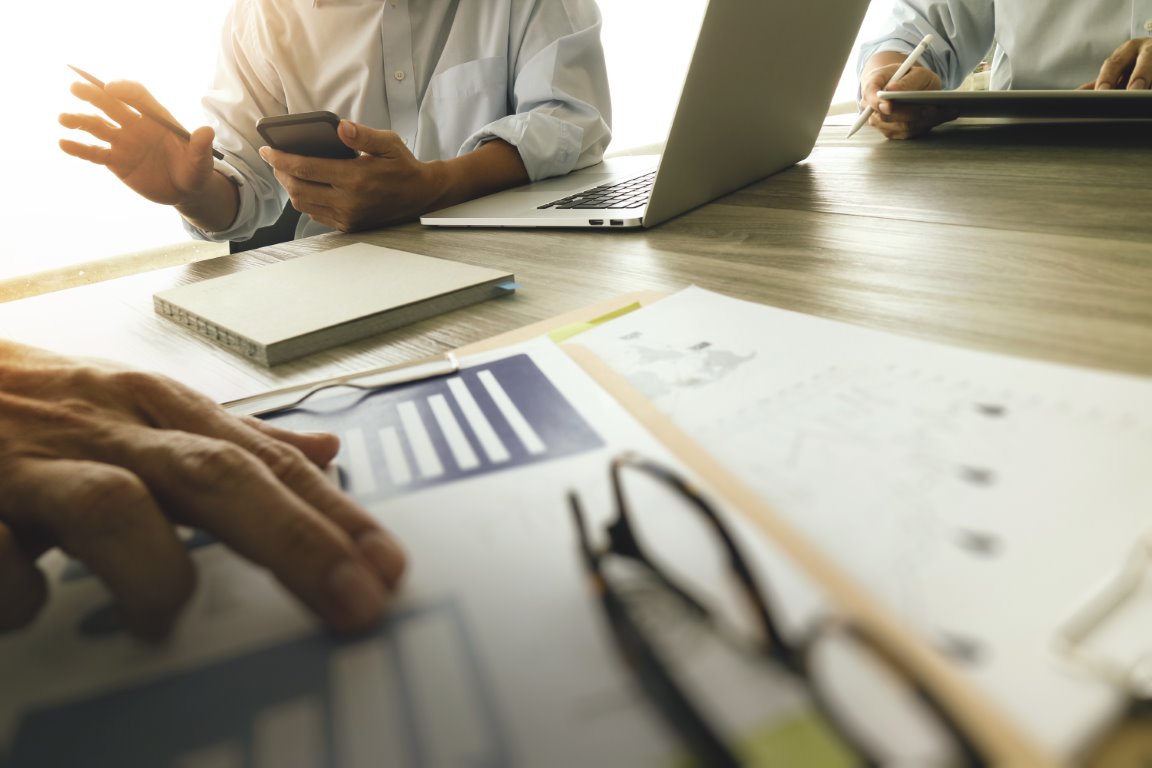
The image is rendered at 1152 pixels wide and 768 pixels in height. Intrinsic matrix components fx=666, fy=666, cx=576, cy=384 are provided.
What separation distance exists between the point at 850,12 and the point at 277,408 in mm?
819

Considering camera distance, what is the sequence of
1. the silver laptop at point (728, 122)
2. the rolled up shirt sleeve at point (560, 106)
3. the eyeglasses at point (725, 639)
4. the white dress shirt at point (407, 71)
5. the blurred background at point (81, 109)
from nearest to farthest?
1. the eyeglasses at point (725, 639)
2. the silver laptop at point (728, 122)
3. the rolled up shirt sleeve at point (560, 106)
4. the white dress shirt at point (407, 71)
5. the blurred background at point (81, 109)

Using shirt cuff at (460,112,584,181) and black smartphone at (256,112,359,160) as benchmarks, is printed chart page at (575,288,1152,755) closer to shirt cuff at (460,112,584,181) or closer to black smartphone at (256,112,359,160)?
black smartphone at (256,112,359,160)

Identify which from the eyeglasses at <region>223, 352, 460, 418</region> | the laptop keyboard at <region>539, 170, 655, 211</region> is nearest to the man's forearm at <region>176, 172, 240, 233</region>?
the laptop keyboard at <region>539, 170, 655, 211</region>

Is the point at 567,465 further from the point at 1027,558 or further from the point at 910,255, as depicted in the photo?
the point at 910,255

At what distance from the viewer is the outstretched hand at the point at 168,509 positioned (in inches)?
9.4

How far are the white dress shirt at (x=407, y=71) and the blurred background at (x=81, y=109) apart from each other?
55 centimetres

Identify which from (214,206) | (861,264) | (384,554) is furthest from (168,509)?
(214,206)

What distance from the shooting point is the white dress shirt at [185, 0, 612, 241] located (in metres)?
1.13

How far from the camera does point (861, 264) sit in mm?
513

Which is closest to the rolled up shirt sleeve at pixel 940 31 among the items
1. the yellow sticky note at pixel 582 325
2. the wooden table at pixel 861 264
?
the wooden table at pixel 861 264

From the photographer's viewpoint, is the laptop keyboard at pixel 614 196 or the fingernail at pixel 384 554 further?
the laptop keyboard at pixel 614 196

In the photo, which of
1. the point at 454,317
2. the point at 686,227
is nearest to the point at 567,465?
the point at 454,317

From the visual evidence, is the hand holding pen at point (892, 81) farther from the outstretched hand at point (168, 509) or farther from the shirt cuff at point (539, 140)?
the outstretched hand at point (168, 509)

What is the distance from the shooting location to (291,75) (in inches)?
47.1
